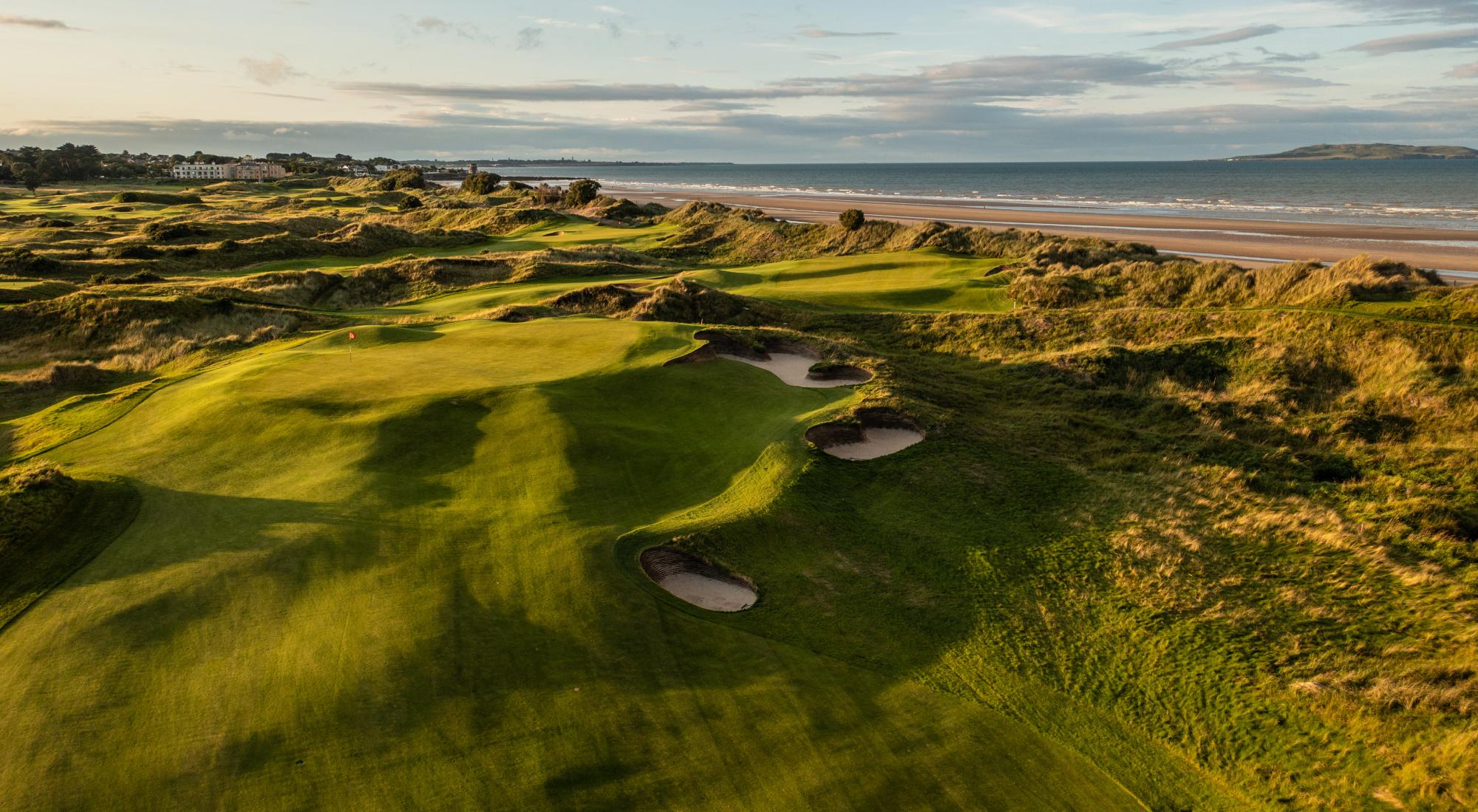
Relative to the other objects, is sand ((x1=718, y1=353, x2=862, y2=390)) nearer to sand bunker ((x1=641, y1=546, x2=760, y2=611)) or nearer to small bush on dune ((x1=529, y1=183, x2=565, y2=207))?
sand bunker ((x1=641, y1=546, x2=760, y2=611))

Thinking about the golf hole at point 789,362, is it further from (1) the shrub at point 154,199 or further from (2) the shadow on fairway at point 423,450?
(1) the shrub at point 154,199

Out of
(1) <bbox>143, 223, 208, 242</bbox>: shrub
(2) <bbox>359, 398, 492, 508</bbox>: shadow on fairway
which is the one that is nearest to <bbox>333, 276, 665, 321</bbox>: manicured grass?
(2) <bbox>359, 398, 492, 508</bbox>: shadow on fairway

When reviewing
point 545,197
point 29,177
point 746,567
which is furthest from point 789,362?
point 29,177

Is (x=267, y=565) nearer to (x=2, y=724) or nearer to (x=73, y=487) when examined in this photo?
(x=2, y=724)

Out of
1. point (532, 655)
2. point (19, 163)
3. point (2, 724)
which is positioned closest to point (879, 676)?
point (532, 655)

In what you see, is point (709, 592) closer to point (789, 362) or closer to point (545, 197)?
point (789, 362)

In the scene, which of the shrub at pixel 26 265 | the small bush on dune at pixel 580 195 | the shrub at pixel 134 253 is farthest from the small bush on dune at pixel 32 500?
the small bush on dune at pixel 580 195
